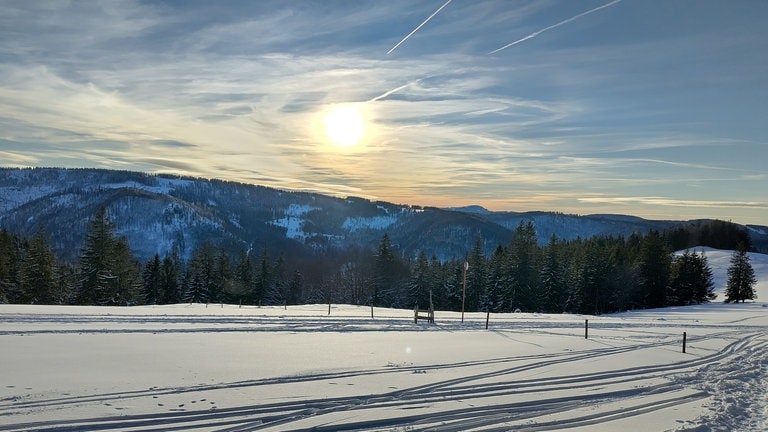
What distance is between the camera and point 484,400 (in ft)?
37.7

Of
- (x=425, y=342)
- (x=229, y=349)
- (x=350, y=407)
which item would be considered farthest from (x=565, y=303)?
(x=350, y=407)

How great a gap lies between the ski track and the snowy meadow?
4 centimetres

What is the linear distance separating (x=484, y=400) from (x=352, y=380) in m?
3.45

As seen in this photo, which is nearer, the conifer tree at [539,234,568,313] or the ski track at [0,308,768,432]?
the ski track at [0,308,768,432]

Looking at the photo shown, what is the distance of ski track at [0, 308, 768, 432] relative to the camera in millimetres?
9102

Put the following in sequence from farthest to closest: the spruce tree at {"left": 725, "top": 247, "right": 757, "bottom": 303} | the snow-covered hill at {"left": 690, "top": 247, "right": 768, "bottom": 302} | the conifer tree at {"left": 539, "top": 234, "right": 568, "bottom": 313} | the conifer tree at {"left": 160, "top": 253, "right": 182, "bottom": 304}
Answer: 1. the snow-covered hill at {"left": 690, "top": 247, "right": 768, "bottom": 302}
2. the spruce tree at {"left": 725, "top": 247, "right": 757, "bottom": 303}
3. the conifer tree at {"left": 160, "top": 253, "right": 182, "bottom": 304}
4. the conifer tree at {"left": 539, "top": 234, "right": 568, "bottom": 313}

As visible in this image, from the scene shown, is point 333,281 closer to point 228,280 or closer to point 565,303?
point 228,280

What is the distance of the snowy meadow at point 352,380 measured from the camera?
31.2 feet

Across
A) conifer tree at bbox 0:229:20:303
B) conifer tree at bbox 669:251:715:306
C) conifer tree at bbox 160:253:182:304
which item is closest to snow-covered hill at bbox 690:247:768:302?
conifer tree at bbox 669:251:715:306

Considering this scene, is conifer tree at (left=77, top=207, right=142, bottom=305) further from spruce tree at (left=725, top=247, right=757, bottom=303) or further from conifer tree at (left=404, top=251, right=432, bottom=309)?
spruce tree at (left=725, top=247, right=757, bottom=303)

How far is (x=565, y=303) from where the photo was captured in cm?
6347

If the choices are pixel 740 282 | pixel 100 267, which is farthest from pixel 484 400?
pixel 740 282

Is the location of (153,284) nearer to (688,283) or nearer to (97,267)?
(97,267)

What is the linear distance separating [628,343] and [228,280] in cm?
5466
